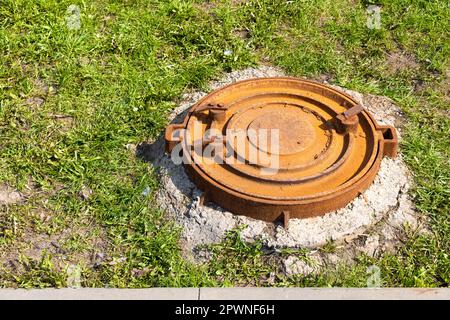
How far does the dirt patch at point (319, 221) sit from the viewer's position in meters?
3.64

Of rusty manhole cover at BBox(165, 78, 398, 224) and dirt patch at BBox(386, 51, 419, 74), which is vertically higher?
dirt patch at BBox(386, 51, 419, 74)

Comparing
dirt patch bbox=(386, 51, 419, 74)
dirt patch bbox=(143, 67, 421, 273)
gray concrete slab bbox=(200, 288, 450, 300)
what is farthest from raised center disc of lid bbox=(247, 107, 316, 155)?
dirt patch bbox=(386, 51, 419, 74)

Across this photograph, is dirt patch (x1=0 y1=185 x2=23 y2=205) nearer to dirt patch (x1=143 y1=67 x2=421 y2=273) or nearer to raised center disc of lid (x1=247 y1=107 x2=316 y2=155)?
dirt patch (x1=143 y1=67 x2=421 y2=273)

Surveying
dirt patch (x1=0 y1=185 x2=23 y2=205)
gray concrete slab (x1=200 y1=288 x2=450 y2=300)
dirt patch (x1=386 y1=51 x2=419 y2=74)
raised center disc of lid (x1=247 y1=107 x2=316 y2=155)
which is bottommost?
gray concrete slab (x1=200 y1=288 x2=450 y2=300)

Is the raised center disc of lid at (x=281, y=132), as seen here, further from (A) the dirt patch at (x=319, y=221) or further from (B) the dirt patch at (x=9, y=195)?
(B) the dirt patch at (x=9, y=195)

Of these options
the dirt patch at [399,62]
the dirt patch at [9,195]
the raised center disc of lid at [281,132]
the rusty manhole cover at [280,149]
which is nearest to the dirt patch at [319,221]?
the rusty manhole cover at [280,149]

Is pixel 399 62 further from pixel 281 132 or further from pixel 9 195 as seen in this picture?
pixel 9 195

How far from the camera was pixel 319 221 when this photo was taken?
12.1ft

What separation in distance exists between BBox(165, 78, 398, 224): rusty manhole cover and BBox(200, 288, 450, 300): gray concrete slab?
1.63 ft

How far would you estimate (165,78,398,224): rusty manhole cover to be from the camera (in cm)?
362

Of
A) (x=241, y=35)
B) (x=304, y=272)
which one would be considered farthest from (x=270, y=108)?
(x=241, y=35)

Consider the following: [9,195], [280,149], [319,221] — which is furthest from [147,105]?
[319,221]

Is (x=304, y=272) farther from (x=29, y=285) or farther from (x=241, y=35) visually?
(x=241, y=35)

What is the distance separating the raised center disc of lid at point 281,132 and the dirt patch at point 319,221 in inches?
17.9
